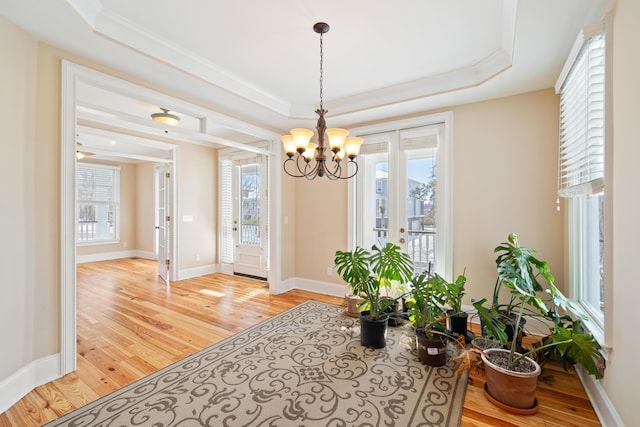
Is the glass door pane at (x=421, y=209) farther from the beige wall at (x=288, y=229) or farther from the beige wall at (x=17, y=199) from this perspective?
the beige wall at (x=17, y=199)

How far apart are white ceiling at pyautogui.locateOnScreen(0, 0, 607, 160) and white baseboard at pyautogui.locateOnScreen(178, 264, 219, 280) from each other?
3105mm

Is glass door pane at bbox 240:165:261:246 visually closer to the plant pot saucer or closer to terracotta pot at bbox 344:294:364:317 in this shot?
terracotta pot at bbox 344:294:364:317

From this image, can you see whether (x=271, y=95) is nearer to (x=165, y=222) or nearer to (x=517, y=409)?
(x=165, y=222)

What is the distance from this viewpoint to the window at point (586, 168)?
5.93ft

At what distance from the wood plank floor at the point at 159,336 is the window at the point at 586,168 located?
570 millimetres

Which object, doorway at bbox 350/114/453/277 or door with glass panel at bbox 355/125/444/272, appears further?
door with glass panel at bbox 355/125/444/272

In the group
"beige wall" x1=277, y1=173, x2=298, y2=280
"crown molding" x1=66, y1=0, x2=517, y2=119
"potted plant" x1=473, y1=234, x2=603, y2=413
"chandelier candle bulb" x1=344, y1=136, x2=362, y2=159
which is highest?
"crown molding" x1=66, y1=0, x2=517, y2=119

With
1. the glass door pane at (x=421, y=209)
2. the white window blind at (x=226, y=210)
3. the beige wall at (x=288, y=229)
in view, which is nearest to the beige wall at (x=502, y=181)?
the glass door pane at (x=421, y=209)

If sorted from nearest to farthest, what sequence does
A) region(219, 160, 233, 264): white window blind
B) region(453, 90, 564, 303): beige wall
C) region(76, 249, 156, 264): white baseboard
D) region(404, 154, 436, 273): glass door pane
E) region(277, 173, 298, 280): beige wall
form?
1. region(453, 90, 564, 303): beige wall
2. region(404, 154, 436, 273): glass door pane
3. region(277, 173, 298, 280): beige wall
4. region(219, 160, 233, 264): white window blind
5. region(76, 249, 156, 264): white baseboard

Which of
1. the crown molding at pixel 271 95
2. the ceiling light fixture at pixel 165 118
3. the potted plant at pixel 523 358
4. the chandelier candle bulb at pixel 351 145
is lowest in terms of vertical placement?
the potted plant at pixel 523 358

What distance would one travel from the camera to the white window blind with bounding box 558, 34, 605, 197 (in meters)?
1.80

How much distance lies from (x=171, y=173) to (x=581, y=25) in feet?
18.3

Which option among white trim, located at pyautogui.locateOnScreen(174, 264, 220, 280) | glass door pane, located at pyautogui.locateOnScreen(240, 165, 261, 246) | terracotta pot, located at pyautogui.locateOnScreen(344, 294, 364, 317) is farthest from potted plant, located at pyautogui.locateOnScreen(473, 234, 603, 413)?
white trim, located at pyautogui.locateOnScreen(174, 264, 220, 280)

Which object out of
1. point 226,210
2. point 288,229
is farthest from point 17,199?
point 226,210
